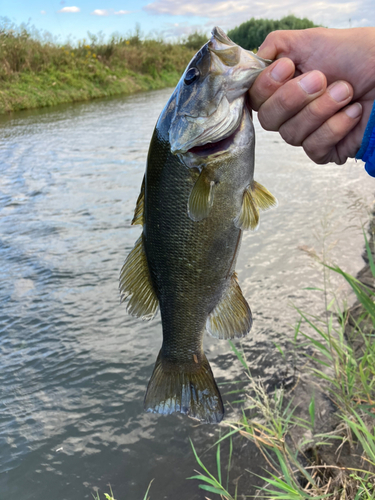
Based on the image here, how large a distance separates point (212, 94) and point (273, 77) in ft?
0.94

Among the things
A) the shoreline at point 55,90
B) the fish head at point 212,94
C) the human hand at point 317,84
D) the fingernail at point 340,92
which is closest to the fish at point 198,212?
the fish head at point 212,94

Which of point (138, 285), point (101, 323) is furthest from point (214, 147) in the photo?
point (101, 323)

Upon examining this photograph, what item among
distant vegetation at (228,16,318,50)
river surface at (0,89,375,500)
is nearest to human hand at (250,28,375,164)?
river surface at (0,89,375,500)

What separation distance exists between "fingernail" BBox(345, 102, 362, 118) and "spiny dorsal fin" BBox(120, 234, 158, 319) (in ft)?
3.65

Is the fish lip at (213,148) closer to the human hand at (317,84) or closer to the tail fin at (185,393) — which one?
the human hand at (317,84)

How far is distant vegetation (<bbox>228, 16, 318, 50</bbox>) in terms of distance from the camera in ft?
133

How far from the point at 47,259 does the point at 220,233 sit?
3.69 m

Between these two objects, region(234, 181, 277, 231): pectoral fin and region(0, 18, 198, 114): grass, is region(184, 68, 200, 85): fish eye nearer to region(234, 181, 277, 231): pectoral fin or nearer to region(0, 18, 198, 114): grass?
region(234, 181, 277, 231): pectoral fin

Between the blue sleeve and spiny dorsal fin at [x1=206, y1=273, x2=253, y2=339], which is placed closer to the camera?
the blue sleeve

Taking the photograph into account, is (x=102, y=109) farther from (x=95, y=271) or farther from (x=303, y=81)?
(x=303, y=81)

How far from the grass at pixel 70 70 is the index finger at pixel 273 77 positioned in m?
14.3

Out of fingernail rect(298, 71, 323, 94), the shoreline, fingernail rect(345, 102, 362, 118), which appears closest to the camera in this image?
fingernail rect(298, 71, 323, 94)

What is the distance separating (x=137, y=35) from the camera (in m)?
26.4

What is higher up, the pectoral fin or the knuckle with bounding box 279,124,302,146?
the knuckle with bounding box 279,124,302,146
